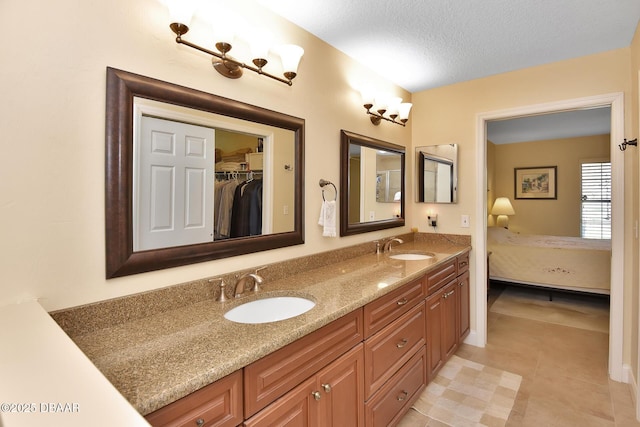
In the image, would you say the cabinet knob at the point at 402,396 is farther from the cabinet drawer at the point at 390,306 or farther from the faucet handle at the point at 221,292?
the faucet handle at the point at 221,292

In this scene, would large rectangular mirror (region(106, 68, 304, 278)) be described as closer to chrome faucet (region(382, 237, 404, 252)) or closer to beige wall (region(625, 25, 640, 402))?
chrome faucet (region(382, 237, 404, 252))

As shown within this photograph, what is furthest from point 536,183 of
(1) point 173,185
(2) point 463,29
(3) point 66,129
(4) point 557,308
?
(3) point 66,129

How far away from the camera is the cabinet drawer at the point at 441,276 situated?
2.18 metres

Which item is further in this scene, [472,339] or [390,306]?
[472,339]

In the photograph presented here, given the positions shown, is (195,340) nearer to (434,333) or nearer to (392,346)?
(392,346)

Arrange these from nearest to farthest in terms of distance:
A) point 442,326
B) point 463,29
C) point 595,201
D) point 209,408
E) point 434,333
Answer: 1. point 209,408
2. point 463,29
3. point 434,333
4. point 442,326
5. point 595,201

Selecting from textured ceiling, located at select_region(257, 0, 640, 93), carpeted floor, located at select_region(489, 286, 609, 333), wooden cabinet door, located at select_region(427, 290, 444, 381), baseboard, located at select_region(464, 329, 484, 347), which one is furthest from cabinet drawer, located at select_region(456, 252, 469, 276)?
textured ceiling, located at select_region(257, 0, 640, 93)

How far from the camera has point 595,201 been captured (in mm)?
5586

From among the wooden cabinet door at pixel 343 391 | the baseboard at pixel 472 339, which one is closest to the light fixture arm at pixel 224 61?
the wooden cabinet door at pixel 343 391

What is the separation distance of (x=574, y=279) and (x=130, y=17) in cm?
453

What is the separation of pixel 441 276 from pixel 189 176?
180 centimetres

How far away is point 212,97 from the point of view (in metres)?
1.49

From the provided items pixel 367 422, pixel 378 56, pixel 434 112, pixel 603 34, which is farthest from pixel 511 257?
pixel 367 422

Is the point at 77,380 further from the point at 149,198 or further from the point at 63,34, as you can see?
the point at 63,34
